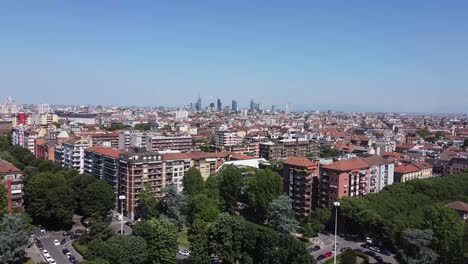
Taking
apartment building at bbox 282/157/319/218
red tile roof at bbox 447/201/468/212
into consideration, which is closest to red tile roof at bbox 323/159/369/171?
apartment building at bbox 282/157/319/218

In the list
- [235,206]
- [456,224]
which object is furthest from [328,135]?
[456,224]

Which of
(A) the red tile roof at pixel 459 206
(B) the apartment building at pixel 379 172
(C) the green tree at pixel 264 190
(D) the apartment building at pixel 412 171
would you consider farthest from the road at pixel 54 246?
(D) the apartment building at pixel 412 171

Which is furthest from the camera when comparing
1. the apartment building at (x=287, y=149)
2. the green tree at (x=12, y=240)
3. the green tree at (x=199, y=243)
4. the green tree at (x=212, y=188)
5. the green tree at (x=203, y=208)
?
the apartment building at (x=287, y=149)

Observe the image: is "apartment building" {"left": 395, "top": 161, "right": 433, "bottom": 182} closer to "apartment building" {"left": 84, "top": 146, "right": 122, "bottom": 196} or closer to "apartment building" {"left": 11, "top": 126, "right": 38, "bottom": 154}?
"apartment building" {"left": 84, "top": 146, "right": 122, "bottom": 196}

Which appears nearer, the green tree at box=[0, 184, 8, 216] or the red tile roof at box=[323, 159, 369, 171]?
the green tree at box=[0, 184, 8, 216]

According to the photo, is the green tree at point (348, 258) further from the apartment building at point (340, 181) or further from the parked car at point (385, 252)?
the apartment building at point (340, 181)

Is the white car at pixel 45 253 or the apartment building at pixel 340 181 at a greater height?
the apartment building at pixel 340 181

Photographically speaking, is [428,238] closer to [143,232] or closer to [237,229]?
[237,229]
